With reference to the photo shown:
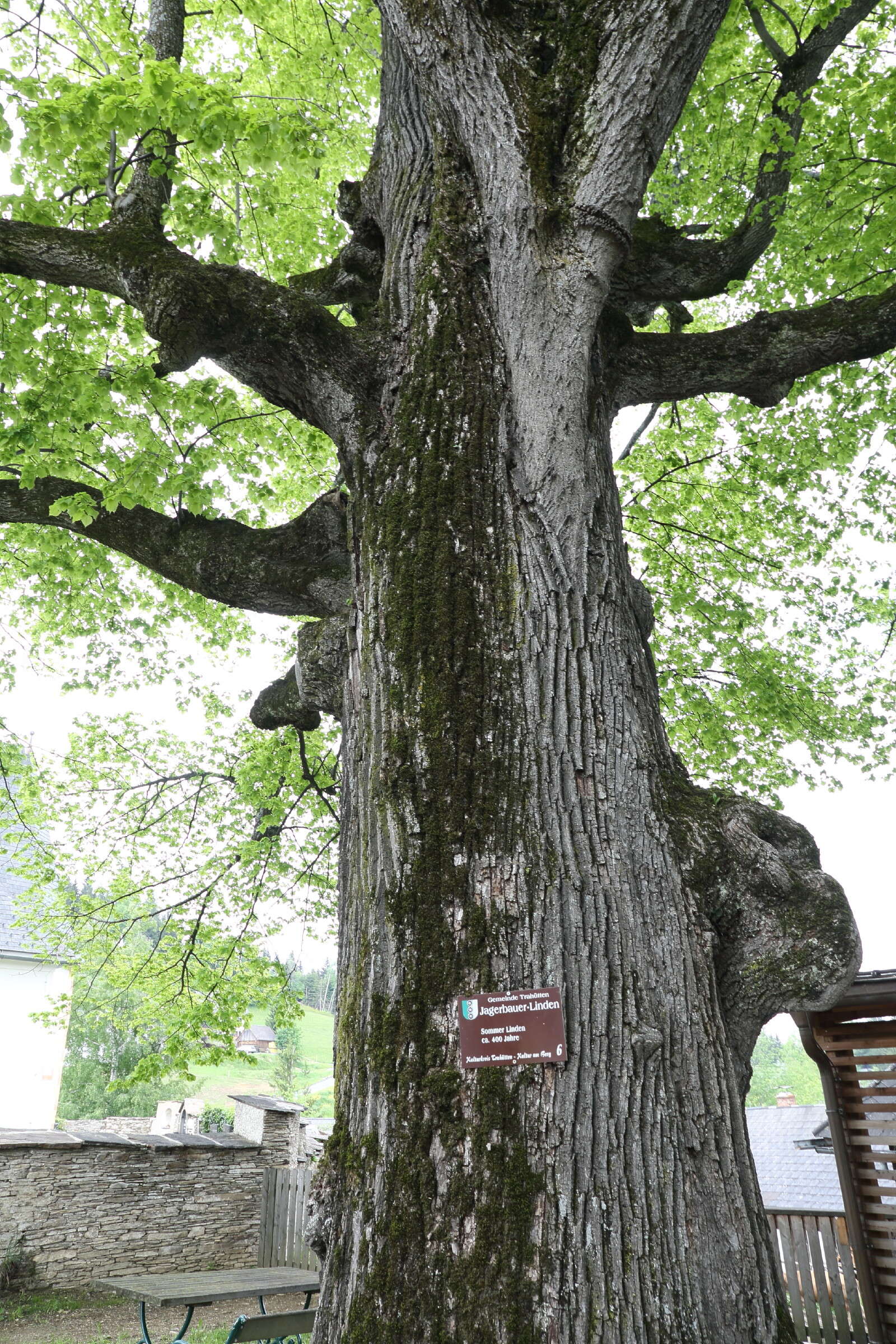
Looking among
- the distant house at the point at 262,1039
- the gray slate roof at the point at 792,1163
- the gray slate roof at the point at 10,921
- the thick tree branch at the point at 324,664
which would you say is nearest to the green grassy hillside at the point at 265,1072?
the distant house at the point at 262,1039

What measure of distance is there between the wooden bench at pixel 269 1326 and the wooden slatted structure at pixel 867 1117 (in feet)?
12.9

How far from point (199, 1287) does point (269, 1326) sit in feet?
3.61

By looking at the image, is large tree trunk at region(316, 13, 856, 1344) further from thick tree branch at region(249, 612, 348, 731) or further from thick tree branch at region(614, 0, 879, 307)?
thick tree branch at region(614, 0, 879, 307)

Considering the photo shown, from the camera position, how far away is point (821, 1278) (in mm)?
7934

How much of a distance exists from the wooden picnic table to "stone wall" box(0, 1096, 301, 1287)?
10.2 feet

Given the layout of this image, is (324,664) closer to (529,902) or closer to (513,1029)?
(529,902)

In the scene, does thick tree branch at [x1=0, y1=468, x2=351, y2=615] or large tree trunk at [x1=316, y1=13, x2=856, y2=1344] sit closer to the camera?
large tree trunk at [x1=316, y1=13, x2=856, y2=1344]

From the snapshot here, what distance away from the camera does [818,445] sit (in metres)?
8.18

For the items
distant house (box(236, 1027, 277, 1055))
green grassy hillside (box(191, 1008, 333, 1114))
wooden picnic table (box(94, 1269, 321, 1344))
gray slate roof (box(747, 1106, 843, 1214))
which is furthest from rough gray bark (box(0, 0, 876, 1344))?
distant house (box(236, 1027, 277, 1055))

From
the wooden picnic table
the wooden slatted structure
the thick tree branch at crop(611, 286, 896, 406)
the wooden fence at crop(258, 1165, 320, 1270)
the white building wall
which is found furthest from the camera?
the white building wall

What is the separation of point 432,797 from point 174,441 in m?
4.67

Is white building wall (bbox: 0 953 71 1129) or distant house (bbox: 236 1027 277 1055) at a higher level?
distant house (bbox: 236 1027 277 1055)

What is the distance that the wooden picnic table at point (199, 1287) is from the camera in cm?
562

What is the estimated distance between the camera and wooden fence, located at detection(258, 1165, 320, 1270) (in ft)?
33.0
